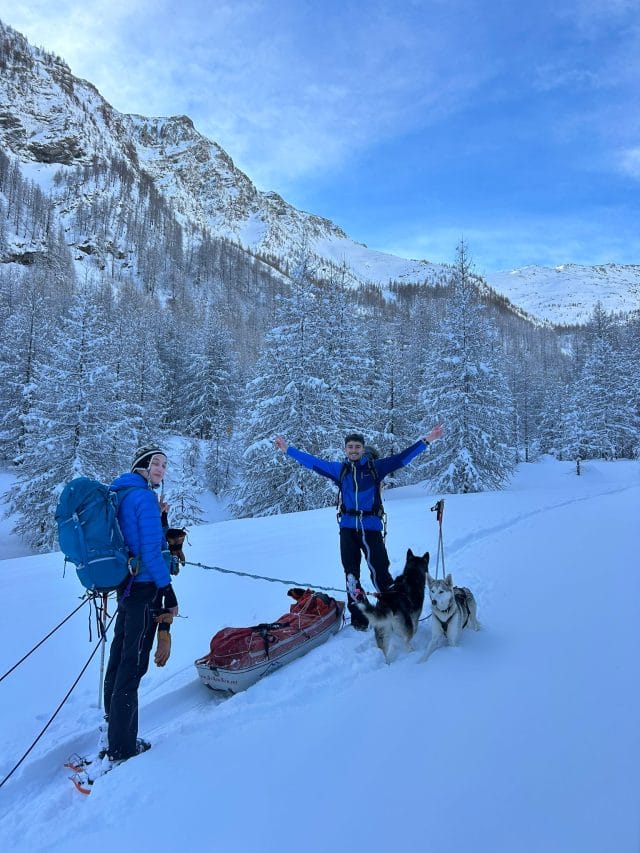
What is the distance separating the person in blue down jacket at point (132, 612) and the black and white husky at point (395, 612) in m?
2.10

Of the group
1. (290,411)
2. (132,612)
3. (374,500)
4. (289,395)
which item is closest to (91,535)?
(132,612)

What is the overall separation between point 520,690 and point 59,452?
22647 mm

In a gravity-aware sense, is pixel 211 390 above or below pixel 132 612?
above

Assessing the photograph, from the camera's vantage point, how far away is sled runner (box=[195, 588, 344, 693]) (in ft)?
13.6

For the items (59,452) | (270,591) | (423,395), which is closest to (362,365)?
(423,395)

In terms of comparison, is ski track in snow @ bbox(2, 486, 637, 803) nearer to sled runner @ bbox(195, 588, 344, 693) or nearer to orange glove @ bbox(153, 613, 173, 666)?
sled runner @ bbox(195, 588, 344, 693)

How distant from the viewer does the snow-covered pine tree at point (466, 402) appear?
2134cm

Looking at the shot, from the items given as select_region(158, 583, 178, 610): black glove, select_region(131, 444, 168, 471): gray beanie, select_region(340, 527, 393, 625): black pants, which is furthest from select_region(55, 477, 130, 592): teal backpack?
select_region(340, 527, 393, 625): black pants

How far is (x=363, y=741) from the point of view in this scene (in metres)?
3.16

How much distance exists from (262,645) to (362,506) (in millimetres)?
1985

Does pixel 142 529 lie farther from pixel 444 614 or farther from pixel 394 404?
pixel 394 404

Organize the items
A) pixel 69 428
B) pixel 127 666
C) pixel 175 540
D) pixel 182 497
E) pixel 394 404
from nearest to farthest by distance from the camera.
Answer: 1. pixel 127 666
2. pixel 175 540
3. pixel 69 428
4. pixel 182 497
5. pixel 394 404

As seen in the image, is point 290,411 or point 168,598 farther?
point 290,411

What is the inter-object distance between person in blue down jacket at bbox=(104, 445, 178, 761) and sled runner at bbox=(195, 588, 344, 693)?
0.84 m
